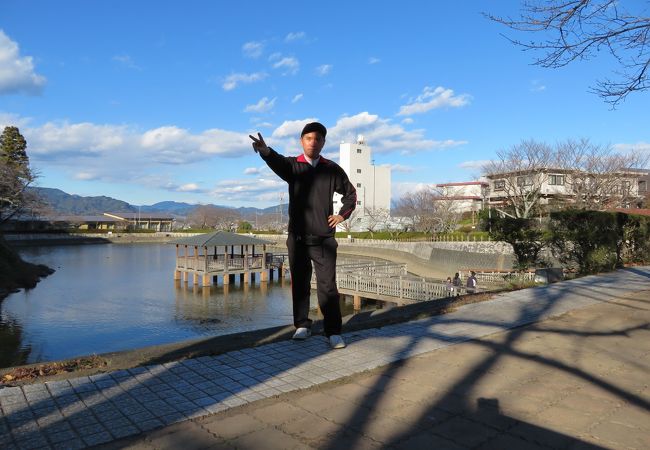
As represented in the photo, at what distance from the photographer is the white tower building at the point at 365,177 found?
62094 millimetres

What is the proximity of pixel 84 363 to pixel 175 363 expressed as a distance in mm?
688

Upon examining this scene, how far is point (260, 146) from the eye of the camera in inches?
130

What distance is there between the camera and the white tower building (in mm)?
62094

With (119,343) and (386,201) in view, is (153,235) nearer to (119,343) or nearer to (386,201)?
(386,201)

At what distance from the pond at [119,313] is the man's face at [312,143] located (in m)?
8.02

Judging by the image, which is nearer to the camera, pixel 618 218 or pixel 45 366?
pixel 45 366

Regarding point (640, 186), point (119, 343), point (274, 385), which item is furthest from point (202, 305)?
point (640, 186)

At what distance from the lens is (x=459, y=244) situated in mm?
32500

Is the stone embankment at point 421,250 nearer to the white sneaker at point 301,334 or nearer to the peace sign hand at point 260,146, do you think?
the white sneaker at point 301,334

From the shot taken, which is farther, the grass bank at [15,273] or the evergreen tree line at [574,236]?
the grass bank at [15,273]

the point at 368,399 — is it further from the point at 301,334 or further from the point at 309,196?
the point at 309,196

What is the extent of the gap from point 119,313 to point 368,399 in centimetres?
1525

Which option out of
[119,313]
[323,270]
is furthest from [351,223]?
[323,270]

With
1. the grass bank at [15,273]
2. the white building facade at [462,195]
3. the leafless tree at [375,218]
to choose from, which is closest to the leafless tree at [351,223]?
the leafless tree at [375,218]
